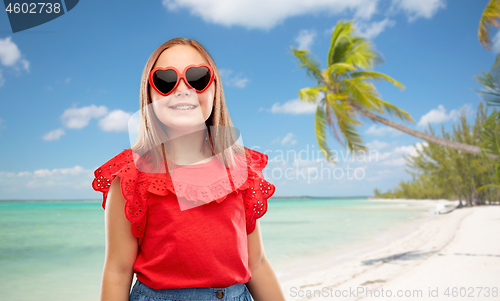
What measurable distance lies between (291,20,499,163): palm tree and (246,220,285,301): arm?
8342 millimetres

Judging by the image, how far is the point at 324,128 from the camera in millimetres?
10047

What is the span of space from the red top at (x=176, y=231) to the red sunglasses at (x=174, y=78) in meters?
0.26

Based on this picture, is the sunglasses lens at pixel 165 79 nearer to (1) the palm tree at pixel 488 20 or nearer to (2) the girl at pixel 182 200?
(2) the girl at pixel 182 200

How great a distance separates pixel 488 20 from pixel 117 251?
9.38m

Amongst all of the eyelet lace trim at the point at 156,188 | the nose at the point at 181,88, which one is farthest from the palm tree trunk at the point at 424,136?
the nose at the point at 181,88

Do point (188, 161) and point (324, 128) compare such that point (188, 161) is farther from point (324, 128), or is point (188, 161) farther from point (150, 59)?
point (324, 128)

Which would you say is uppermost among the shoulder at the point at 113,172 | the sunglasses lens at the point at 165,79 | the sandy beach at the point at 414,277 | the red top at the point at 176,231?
the sunglasses lens at the point at 165,79

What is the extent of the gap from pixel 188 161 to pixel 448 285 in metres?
4.82

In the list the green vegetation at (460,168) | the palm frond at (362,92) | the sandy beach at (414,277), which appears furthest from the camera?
the green vegetation at (460,168)

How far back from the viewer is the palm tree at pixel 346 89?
888 centimetres

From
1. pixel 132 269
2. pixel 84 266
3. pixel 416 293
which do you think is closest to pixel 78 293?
pixel 84 266

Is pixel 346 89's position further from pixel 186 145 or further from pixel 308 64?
pixel 186 145

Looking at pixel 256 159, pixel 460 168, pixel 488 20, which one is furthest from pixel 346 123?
pixel 460 168

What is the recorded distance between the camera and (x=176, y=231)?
985mm
